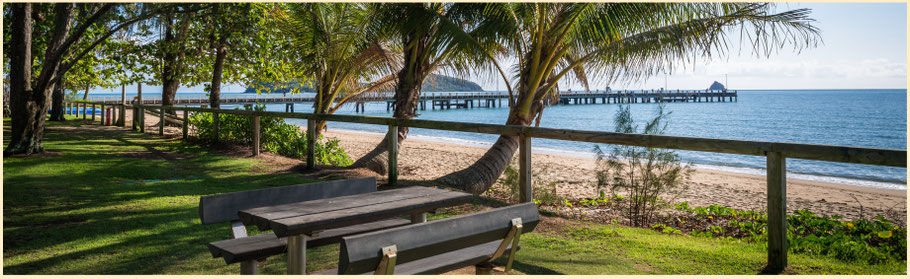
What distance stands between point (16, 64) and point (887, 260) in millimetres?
11600

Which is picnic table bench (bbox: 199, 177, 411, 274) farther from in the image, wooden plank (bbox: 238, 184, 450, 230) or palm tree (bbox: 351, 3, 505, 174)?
palm tree (bbox: 351, 3, 505, 174)

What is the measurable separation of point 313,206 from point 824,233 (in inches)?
188

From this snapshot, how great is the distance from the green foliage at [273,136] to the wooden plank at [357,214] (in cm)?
753

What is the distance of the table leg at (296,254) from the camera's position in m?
2.87

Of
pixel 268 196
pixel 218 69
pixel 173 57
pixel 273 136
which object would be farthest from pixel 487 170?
pixel 173 57

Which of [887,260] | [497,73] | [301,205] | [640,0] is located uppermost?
[640,0]

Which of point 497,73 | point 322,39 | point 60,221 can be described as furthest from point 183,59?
point 60,221

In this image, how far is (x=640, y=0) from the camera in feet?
23.2

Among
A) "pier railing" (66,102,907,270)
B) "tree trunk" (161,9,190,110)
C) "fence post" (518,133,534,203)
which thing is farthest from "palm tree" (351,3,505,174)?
"tree trunk" (161,9,190,110)

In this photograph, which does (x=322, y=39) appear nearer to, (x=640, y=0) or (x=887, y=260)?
(x=640, y=0)

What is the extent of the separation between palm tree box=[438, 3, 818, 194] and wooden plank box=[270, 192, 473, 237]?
4520 millimetres

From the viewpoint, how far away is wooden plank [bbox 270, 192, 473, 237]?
2.63 m

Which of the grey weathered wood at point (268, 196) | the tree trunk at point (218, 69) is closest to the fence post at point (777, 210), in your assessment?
the grey weathered wood at point (268, 196)

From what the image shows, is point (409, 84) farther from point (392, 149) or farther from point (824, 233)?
point (824, 233)
